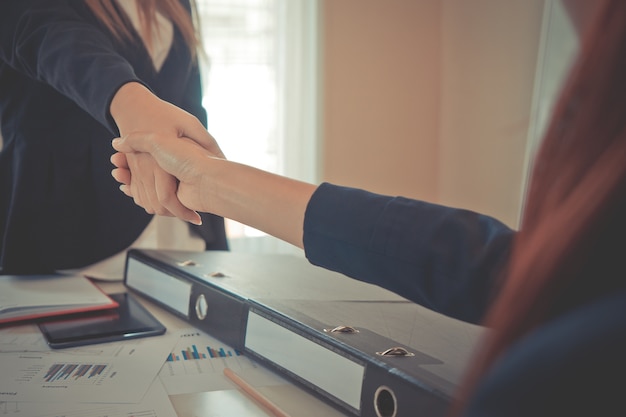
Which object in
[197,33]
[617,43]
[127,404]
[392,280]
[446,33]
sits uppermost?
[446,33]

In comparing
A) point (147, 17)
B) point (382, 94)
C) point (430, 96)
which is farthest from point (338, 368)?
point (430, 96)

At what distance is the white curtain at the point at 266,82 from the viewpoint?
262cm

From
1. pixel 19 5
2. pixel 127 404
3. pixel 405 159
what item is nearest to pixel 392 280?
pixel 127 404

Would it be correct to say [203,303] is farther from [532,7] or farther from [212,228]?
[532,7]

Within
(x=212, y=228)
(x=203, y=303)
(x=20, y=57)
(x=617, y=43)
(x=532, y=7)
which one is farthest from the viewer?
(x=532, y=7)

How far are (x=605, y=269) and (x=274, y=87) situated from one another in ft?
8.45

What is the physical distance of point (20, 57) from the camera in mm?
913

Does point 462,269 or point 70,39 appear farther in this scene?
point 70,39

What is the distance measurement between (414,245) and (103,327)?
0.46 meters

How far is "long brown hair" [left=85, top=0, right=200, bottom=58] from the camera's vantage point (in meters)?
0.95

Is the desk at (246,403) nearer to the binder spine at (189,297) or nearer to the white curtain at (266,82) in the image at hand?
the binder spine at (189,297)

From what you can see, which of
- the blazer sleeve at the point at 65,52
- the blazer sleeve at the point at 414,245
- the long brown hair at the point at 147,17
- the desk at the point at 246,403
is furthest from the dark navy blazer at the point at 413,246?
the long brown hair at the point at 147,17

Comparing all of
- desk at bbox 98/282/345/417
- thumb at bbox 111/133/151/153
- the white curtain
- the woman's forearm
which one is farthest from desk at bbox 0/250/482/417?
the white curtain

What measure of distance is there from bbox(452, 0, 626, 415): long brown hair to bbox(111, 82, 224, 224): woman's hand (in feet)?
1.84
